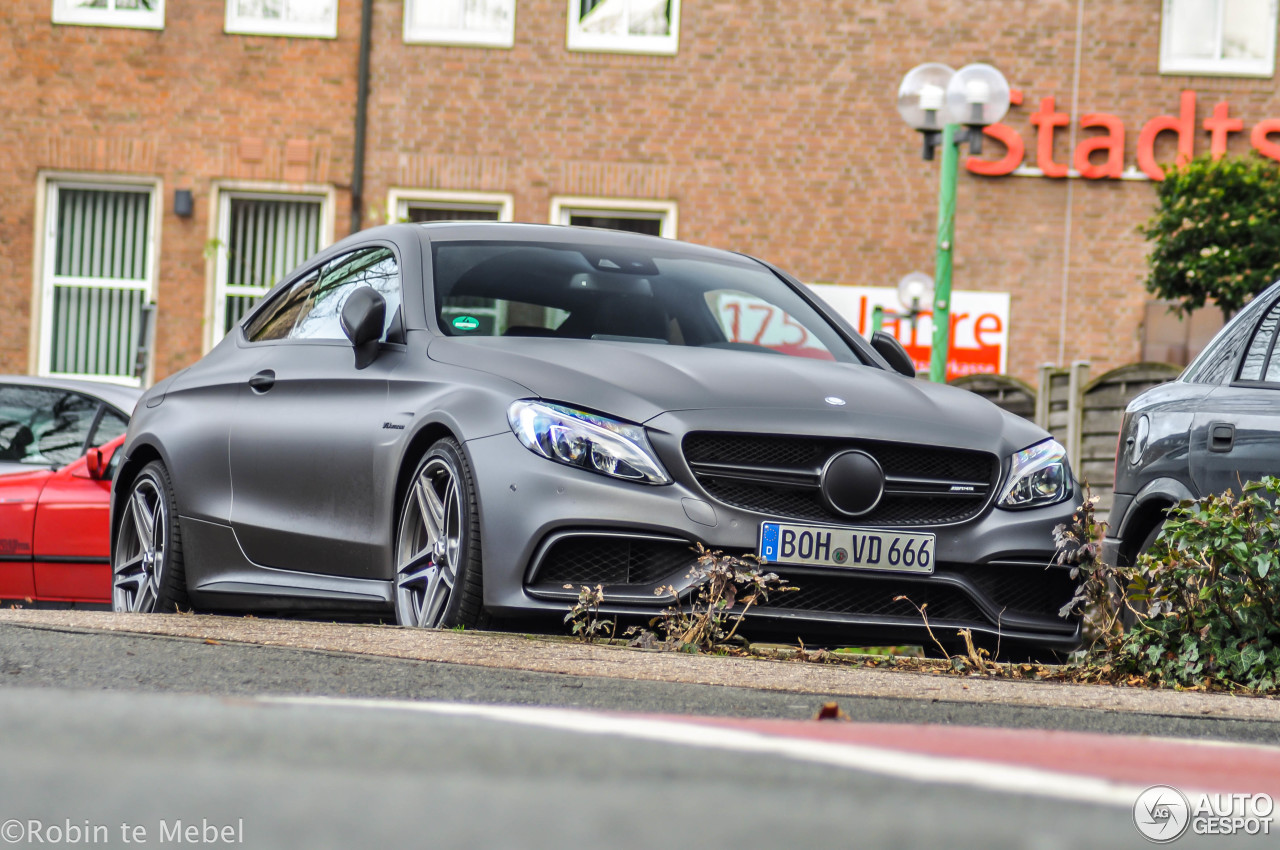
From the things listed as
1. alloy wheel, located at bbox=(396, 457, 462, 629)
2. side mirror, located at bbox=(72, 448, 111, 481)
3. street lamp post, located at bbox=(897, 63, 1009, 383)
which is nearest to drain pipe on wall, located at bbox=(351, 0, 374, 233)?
street lamp post, located at bbox=(897, 63, 1009, 383)

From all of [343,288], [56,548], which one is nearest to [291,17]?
[56,548]

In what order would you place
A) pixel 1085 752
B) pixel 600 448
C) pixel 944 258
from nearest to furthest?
1. pixel 1085 752
2. pixel 600 448
3. pixel 944 258

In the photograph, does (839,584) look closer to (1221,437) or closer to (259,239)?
(1221,437)

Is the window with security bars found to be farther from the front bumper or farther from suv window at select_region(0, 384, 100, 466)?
the front bumper

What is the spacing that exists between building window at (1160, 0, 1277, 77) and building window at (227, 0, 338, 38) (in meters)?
9.63

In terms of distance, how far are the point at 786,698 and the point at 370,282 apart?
9.88ft

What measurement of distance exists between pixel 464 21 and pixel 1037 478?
16038 mm

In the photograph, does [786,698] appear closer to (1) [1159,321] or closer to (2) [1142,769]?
(2) [1142,769]

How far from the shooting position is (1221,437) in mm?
5781

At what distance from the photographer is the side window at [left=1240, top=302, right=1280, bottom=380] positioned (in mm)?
5906

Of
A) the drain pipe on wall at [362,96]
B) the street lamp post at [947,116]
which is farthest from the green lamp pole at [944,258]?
the drain pipe on wall at [362,96]

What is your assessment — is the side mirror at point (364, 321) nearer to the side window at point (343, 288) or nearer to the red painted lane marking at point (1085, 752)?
the side window at point (343, 288)

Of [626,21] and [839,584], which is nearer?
[839,584]

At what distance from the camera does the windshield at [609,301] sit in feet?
19.6
